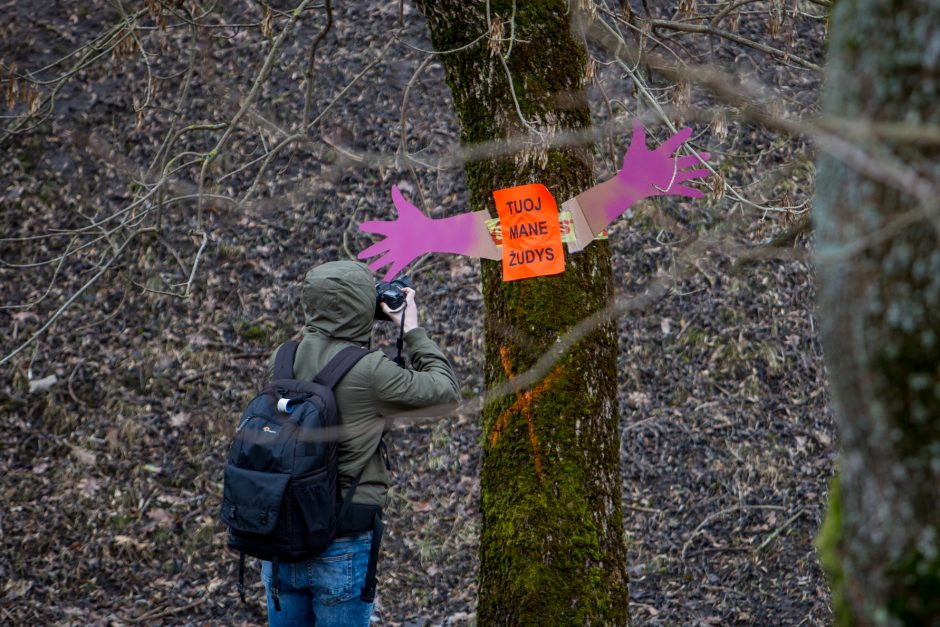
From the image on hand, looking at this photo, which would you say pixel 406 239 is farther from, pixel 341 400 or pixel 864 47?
pixel 864 47

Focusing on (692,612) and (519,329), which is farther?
(692,612)

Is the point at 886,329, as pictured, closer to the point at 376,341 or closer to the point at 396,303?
the point at 396,303

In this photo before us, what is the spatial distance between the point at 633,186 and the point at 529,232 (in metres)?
0.40

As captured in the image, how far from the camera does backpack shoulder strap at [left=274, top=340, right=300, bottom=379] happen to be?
121 inches

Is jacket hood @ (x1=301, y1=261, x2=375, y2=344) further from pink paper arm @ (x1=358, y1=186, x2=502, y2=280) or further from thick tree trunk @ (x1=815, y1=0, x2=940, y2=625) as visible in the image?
thick tree trunk @ (x1=815, y1=0, x2=940, y2=625)

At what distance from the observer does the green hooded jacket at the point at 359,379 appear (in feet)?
9.78

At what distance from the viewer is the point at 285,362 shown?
3.11 meters

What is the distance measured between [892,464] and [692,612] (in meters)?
4.05

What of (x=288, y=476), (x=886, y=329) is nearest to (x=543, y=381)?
(x=288, y=476)

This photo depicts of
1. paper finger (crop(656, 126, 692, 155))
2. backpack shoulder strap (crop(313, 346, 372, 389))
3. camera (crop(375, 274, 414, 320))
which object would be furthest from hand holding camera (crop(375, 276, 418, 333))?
paper finger (crop(656, 126, 692, 155))

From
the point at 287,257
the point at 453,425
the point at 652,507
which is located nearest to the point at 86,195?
the point at 287,257

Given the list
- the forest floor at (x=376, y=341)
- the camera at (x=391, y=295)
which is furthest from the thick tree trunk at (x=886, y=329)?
the forest floor at (x=376, y=341)

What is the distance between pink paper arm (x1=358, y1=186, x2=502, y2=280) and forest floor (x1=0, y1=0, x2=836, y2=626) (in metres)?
1.70

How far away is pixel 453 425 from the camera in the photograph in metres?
6.19
